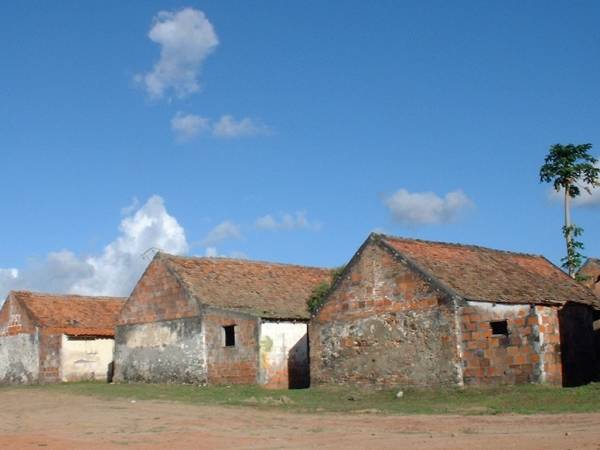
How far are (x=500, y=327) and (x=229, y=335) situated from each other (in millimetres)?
12000

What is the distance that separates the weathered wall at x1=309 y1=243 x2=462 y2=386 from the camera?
944 inches

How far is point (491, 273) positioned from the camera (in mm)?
27516

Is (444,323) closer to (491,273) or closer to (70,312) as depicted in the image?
(491,273)

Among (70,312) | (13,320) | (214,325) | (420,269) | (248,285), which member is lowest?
(214,325)

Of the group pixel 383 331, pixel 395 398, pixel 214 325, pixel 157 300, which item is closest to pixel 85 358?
pixel 157 300

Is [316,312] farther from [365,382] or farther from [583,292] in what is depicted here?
[583,292]

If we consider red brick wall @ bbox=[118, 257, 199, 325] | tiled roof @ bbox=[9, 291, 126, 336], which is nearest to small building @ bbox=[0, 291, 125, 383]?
tiled roof @ bbox=[9, 291, 126, 336]

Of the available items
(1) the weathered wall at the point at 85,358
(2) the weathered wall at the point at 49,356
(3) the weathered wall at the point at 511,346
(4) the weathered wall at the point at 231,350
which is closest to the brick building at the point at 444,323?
(3) the weathered wall at the point at 511,346

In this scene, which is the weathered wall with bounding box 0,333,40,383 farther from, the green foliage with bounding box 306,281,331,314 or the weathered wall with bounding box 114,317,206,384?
the green foliage with bounding box 306,281,331,314

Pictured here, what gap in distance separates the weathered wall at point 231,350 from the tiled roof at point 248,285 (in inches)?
23.9

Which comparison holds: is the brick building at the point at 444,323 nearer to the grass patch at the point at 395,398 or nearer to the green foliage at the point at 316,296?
the grass patch at the point at 395,398

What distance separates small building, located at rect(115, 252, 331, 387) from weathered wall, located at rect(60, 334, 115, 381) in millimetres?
3619

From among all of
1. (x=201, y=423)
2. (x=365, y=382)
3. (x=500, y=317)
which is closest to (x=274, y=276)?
(x=365, y=382)

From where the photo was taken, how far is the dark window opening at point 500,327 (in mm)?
22973
